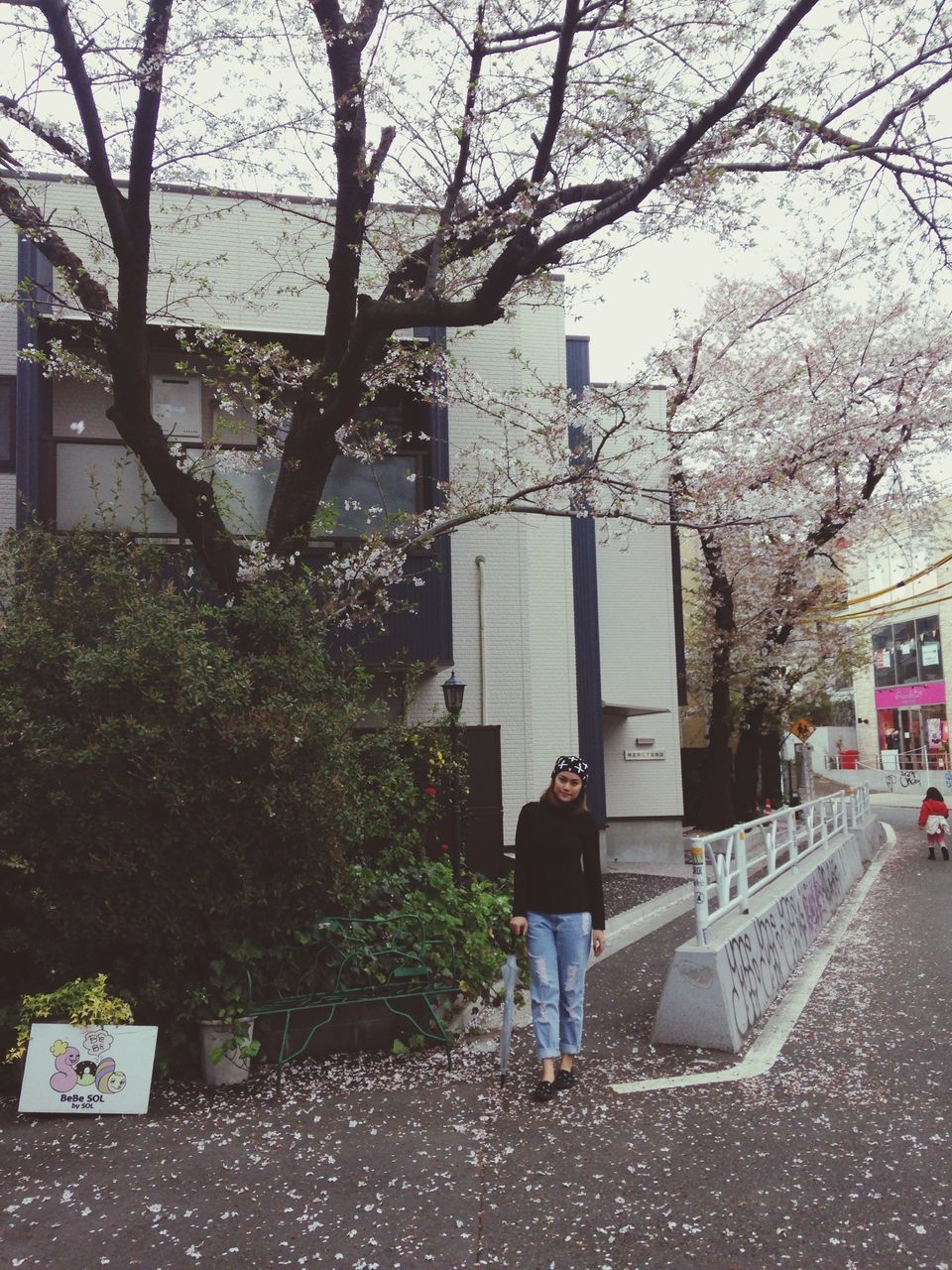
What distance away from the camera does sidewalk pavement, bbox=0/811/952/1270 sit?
11.5 ft

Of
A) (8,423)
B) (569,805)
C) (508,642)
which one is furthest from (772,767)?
(569,805)

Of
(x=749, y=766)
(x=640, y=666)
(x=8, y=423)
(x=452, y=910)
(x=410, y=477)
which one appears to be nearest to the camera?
(x=452, y=910)

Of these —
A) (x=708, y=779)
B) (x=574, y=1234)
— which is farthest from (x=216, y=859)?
(x=708, y=779)

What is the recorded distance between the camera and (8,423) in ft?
39.6

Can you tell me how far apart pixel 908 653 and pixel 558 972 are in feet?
155

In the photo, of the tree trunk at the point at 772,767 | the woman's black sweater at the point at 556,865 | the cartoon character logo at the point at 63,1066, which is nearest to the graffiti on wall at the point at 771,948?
the woman's black sweater at the point at 556,865

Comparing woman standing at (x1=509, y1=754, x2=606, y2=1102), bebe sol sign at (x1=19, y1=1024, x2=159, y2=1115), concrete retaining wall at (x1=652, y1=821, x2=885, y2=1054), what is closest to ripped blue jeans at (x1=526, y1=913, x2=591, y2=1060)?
woman standing at (x1=509, y1=754, x2=606, y2=1102)

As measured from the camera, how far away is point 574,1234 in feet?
11.8

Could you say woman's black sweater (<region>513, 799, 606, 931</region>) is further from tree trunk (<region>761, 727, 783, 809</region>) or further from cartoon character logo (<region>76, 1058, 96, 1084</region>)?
tree trunk (<region>761, 727, 783, 809</region>)

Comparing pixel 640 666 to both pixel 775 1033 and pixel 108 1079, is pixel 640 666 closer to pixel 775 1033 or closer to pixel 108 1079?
pixel 775 1033

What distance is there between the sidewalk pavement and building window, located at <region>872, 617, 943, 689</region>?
41156mm

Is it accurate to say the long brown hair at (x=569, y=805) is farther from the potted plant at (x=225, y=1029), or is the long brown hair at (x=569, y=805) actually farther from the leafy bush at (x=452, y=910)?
the potted plant at (x=225, y=1029)

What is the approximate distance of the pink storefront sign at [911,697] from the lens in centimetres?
4529

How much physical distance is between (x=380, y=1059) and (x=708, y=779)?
17732 mm
